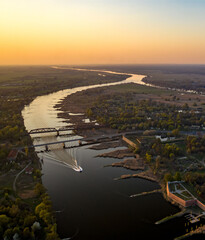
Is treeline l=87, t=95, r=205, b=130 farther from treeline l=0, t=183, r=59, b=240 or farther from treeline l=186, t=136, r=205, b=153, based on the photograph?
treeline l=0, t=183, r=59, b=240

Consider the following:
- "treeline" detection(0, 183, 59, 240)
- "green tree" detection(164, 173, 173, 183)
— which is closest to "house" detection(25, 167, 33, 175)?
"treeline" detection(0, 183, 59, 240)

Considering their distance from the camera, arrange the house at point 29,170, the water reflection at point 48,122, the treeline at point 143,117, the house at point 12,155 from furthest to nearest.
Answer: the treeline at point 143,117, the water reflection at point 48,122, the house at point 12,155, the house at point 29,170

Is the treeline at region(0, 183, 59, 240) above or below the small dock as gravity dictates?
above

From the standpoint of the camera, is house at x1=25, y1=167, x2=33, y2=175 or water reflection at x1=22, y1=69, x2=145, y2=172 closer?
house at x1=25, y1=167, x2=33, y2=175

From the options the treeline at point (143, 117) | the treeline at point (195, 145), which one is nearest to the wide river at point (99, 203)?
the treeline at point (195, 145)

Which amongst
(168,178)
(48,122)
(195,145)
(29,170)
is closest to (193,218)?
(168,178)

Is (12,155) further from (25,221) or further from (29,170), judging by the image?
(25,221)

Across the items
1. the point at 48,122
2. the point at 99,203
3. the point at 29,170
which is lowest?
the point at 48,122

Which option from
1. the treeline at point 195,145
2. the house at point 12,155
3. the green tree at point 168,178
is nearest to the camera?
the green tree at point 168,178

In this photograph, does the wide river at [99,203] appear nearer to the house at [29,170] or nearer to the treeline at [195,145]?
the house at [29,170]
